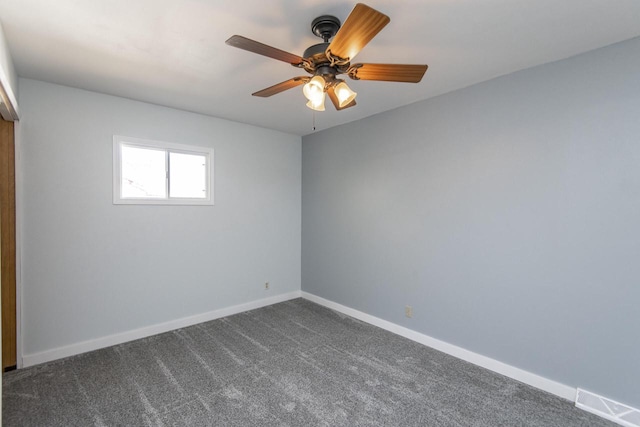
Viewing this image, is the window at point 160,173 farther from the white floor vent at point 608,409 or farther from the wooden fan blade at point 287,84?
the white floor vent at point 608,409

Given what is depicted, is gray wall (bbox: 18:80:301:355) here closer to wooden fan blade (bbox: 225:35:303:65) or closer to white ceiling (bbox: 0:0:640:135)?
white ceiling (bbox: 0:0:640:135)

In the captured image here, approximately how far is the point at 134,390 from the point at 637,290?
367 cm

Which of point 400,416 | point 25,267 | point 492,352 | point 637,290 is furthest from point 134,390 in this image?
point 637,290

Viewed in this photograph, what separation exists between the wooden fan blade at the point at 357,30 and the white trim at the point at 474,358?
274 cm

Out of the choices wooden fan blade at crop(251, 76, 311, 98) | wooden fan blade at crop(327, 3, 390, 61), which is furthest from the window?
wooden fan blade at crop(327, 3, 390, 61)

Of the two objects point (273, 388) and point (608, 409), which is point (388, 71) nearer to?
point (273, 388)

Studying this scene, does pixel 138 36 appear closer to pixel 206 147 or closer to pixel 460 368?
pixel 206 147

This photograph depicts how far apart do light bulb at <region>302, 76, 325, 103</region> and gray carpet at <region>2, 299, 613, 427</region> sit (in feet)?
6.90

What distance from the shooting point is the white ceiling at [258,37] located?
67.9 inches

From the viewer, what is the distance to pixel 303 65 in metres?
1.81

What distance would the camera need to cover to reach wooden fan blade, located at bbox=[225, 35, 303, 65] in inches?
58.1

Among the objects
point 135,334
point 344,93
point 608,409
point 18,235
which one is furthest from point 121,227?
point 608,409

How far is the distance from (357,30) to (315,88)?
0.40 m

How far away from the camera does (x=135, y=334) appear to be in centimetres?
321
